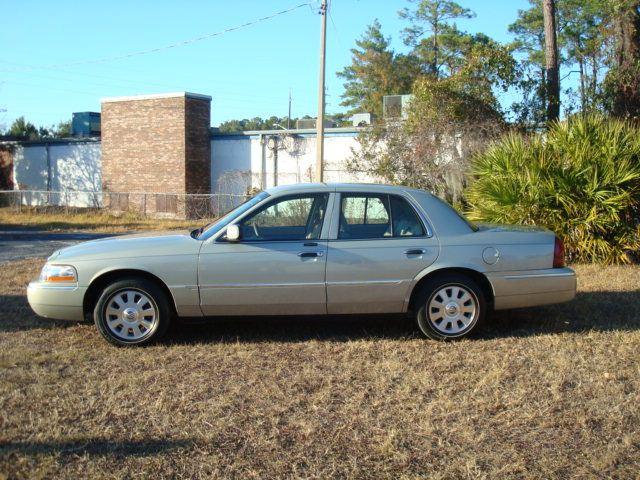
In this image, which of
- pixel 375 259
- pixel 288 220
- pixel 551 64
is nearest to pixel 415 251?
pixel 375 259

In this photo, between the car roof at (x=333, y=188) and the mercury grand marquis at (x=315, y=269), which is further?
the car roof at (x=333, y=188)

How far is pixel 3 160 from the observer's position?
37.1 m

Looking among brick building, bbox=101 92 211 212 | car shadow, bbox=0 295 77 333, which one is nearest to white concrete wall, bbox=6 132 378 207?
brick building, bbox=101 92 211 212

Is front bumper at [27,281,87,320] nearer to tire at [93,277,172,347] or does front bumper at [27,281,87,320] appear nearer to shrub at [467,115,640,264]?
tire at [93,277,172,347]

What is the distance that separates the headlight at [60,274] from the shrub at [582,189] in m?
7.78

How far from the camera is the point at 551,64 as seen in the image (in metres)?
18.0

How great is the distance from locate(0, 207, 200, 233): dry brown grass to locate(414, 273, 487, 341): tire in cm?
1594

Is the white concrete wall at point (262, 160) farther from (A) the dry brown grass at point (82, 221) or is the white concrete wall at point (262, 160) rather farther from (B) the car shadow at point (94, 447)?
(B) the car shadow at point (94, 447)

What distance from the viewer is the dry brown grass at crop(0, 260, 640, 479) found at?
3924mm

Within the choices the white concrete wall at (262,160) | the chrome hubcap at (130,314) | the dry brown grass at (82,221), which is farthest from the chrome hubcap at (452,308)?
the white concrete wall at (262,160)

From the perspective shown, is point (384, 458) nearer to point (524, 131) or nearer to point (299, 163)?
point (524, 131)

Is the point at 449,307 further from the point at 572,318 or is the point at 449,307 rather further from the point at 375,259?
the point at 572,318

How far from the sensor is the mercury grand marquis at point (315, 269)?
244 inches

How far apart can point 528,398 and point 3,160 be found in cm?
3769
